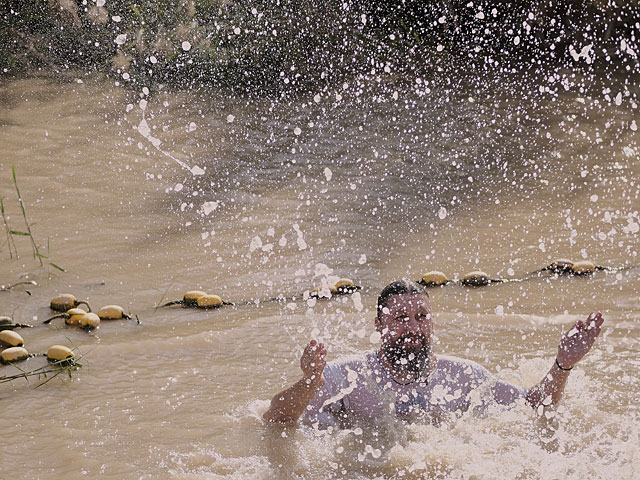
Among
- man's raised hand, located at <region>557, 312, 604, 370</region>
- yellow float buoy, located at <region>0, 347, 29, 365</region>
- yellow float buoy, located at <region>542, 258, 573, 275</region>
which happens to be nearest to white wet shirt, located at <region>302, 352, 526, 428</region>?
man's raised hand, located at <region>557, 312, 604, 370</region>

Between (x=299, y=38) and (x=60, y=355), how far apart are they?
659 cm

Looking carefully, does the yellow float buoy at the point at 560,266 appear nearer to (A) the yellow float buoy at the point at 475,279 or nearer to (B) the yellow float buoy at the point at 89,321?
(A) the yellow float buoy at the point at 475,279

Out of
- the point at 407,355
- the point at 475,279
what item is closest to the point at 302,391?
the point at 407,355

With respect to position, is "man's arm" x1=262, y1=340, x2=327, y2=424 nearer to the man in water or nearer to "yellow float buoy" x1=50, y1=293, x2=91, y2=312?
the man in water

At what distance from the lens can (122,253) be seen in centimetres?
632

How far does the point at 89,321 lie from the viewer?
511 centimetres

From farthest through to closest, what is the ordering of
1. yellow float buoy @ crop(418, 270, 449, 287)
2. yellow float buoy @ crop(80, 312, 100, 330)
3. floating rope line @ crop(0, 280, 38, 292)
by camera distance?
1. yellow float buoy @ crop(418, 270, 449, 287)
2. floating rope line @ crop(0, 280, 38, 292)
3. yellow float buoy @ crop(80, 312, 100, 330)

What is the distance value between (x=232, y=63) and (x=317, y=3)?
1.64m

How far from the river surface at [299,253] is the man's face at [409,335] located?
28cm

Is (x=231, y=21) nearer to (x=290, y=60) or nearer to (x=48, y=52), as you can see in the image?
(x=290, y=60)

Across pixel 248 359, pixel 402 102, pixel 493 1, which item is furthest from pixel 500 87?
pixel 248 359

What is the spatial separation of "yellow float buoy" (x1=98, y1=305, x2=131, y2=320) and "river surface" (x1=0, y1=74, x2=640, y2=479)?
0.48 ft

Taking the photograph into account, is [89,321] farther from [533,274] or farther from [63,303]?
[533,274]

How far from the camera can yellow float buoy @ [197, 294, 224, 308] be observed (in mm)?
5477
